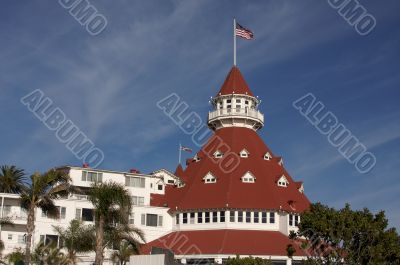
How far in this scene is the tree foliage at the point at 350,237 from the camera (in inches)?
1975

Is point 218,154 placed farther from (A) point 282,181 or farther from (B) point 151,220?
(B) point 151,220

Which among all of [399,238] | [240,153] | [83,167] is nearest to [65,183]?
[399,238]

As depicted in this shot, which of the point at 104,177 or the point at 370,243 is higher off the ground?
the point at 104,177

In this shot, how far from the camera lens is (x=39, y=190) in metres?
40.1

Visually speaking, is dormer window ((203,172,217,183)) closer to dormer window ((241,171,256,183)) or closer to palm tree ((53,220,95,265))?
dormer window ((241,171,256,183))

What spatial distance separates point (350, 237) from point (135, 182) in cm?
3836

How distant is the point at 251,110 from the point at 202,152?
33.1 ft

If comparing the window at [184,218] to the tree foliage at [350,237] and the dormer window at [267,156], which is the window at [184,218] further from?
the tree foliage at [350,237]

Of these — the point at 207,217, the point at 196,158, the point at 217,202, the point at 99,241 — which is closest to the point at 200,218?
the point at 207,217

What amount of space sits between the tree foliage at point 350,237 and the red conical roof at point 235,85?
4001 cm

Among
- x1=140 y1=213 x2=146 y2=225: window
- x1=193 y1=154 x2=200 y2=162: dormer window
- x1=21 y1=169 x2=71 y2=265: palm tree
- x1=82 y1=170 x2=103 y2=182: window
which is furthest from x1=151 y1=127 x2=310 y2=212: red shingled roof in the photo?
x1=21 y1=169 x2=71 y2=265: palm tree

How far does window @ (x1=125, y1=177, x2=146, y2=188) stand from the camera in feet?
266

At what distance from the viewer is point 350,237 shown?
50344mm

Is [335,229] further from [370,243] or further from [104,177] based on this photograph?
[104,177]
